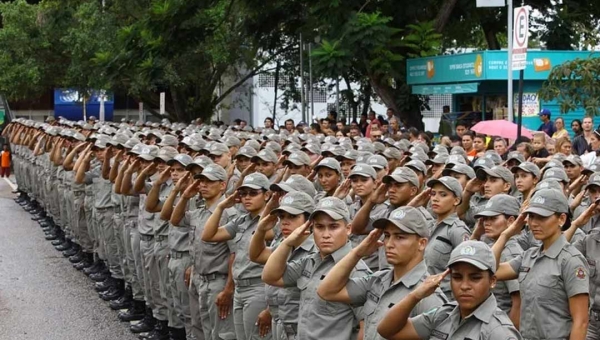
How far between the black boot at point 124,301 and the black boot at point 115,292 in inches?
3.9

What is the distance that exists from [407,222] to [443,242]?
5.22 feet

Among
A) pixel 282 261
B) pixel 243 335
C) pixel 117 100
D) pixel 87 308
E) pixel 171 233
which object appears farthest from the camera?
pixel 117 100

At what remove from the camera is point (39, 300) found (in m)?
12.4

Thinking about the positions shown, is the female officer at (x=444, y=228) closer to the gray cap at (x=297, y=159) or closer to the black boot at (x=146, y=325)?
the gray cap at (x=297, y=159)

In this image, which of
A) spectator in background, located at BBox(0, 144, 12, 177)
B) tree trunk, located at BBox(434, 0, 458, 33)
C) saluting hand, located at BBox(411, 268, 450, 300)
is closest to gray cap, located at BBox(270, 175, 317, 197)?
saluting hand, located at BBox(411, 268, 450, 300)

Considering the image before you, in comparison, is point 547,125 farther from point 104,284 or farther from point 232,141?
point 104,284

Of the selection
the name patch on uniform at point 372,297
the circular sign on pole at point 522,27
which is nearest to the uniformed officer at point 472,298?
the name patch on uniform at point 372,297

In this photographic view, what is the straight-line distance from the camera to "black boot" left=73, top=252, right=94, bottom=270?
14828mm

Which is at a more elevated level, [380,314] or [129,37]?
[129,37]

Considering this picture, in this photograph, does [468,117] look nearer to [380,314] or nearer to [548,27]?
[548,27]

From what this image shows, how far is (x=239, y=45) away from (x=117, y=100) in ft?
54.8

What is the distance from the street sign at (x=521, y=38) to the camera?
12609 mm

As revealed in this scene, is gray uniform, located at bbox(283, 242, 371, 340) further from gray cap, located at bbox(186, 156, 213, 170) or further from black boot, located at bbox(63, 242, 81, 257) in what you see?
black boot, located at bbox(63, 242, 81, 257)

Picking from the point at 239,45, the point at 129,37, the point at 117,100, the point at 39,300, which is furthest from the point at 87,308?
the point at 117,100
